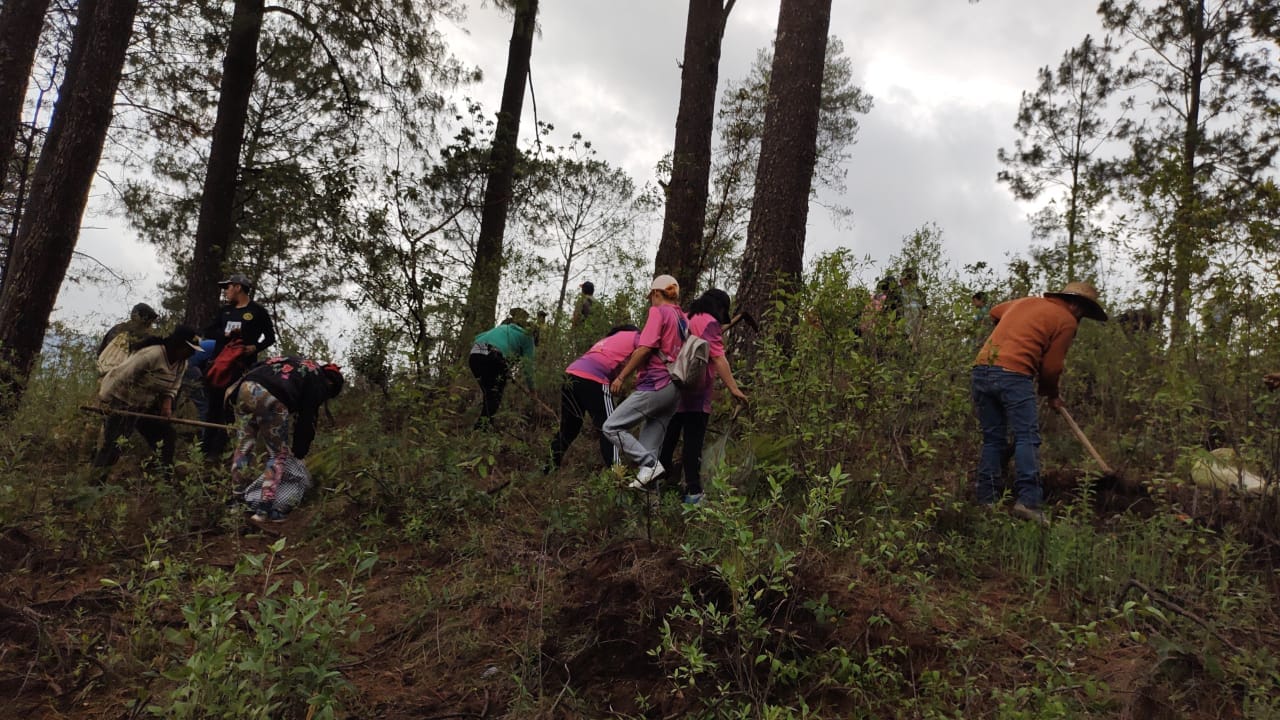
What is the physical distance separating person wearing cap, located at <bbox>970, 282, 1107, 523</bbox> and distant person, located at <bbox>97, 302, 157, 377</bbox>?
654 cm

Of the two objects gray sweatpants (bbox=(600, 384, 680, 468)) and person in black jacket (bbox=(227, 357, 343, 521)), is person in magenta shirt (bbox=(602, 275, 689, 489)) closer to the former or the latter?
gray sweatpants (bbox=(600, 384, 680, 468))

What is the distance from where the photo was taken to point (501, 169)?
30.4ft

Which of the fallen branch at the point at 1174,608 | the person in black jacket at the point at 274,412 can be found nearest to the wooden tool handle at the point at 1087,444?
the fallen branch at the point at 1174,608

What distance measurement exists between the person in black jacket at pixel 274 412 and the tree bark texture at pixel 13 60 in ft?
19.1

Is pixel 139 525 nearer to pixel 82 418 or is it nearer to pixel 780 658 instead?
pixel 82 418

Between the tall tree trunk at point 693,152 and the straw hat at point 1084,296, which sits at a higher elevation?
the tall tree trunk at point 693,152

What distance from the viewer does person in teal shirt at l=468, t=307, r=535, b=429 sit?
246 inches

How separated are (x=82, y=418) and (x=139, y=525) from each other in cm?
284

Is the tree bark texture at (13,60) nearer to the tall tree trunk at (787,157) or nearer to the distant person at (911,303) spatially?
the tall tree trunk at (787,157)

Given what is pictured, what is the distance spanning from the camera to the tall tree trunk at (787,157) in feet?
A: 21.7

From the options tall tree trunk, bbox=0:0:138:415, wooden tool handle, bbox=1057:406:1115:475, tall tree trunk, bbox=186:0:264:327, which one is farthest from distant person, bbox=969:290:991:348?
tall tree trunk, bbox=0:0:138:415

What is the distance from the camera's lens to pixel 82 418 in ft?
22.2

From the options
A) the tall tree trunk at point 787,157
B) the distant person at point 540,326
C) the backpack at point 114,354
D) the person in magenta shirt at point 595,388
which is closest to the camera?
the person in magenta shirt at point 595,388

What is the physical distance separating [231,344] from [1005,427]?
18.9ft
